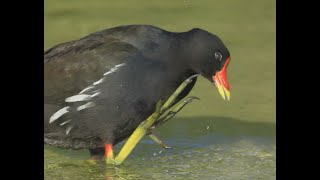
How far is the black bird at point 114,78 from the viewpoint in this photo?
587cm

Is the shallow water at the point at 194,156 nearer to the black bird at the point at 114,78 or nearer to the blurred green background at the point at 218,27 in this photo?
the black bird at the point at 114,78

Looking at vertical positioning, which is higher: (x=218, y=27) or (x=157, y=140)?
(x=218, y=27)

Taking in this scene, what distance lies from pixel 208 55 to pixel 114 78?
61 cm

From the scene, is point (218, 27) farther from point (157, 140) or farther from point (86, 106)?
point (86, 106)

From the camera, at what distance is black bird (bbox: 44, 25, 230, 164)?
19.2ft

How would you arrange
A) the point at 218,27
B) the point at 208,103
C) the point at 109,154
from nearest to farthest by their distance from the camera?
the point at 109,154 → the point at 208,103 → the point at 218,27

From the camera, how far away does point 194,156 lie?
246 inches

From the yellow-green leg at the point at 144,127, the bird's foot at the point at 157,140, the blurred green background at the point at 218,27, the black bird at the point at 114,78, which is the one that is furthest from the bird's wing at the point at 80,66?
the blurred green background at the point at 218,27

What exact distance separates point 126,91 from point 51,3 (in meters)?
3.96

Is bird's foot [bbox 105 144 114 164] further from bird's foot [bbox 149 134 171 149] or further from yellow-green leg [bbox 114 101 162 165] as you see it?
bird's foot [bbox 149 134 171 149]

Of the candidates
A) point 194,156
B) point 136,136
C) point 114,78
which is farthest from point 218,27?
point 114,78

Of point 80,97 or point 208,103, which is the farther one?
point 208,103
